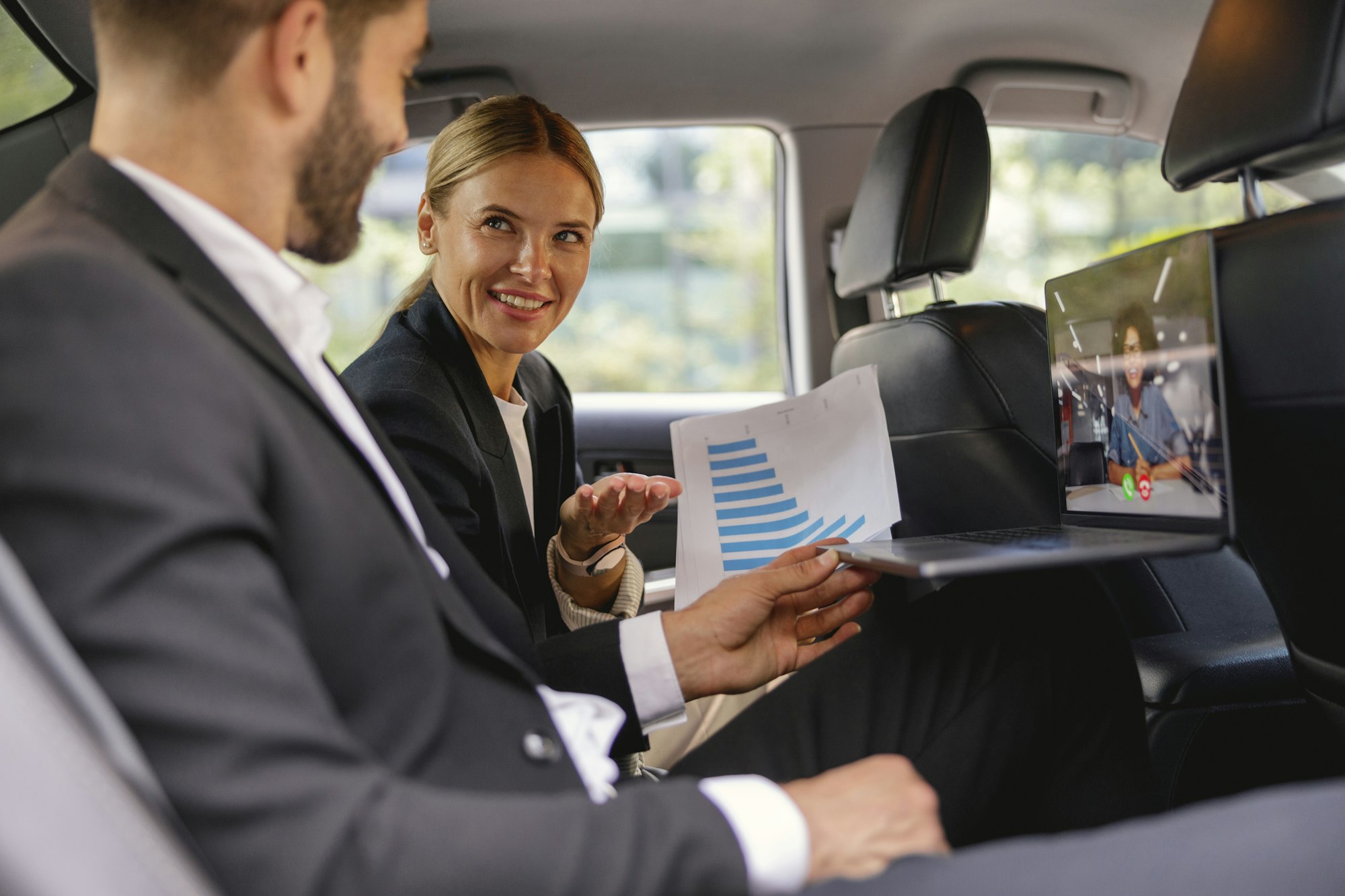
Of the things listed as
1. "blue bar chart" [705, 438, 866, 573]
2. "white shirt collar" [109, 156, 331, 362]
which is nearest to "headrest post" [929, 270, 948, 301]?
"blue bar chart" [705, 438, 866, 573]

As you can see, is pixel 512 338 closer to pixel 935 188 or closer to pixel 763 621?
pixel 763 621

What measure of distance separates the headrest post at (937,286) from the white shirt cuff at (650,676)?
1.06 m

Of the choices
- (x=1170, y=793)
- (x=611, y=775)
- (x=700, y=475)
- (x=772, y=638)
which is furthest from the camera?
(x=700, y=475)

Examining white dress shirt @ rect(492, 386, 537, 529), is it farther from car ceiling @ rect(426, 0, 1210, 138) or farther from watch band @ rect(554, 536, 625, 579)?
car ceiling @ rect(426, 0, 1210, 138)

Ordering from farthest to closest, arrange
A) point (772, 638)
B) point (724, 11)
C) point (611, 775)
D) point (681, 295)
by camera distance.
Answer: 1. point (681, 295)
2. point (724, 11)
3. point (772, 638)
4. point (611, 775)

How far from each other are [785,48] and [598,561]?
1.28 meters

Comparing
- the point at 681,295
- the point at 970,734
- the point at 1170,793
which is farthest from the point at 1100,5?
the point at 681,295

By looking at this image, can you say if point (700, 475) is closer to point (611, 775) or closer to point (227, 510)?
point (611, 775)

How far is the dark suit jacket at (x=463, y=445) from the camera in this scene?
4.15 feet

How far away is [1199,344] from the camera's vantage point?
3.32 feet

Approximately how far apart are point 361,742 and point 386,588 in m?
0.10

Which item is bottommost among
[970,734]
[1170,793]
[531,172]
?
[1170,793]

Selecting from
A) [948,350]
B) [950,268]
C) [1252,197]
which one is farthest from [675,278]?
[1252,197]

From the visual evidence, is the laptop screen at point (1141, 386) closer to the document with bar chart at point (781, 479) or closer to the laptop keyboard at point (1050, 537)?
the laptop keyboard at point (1050, 537)
